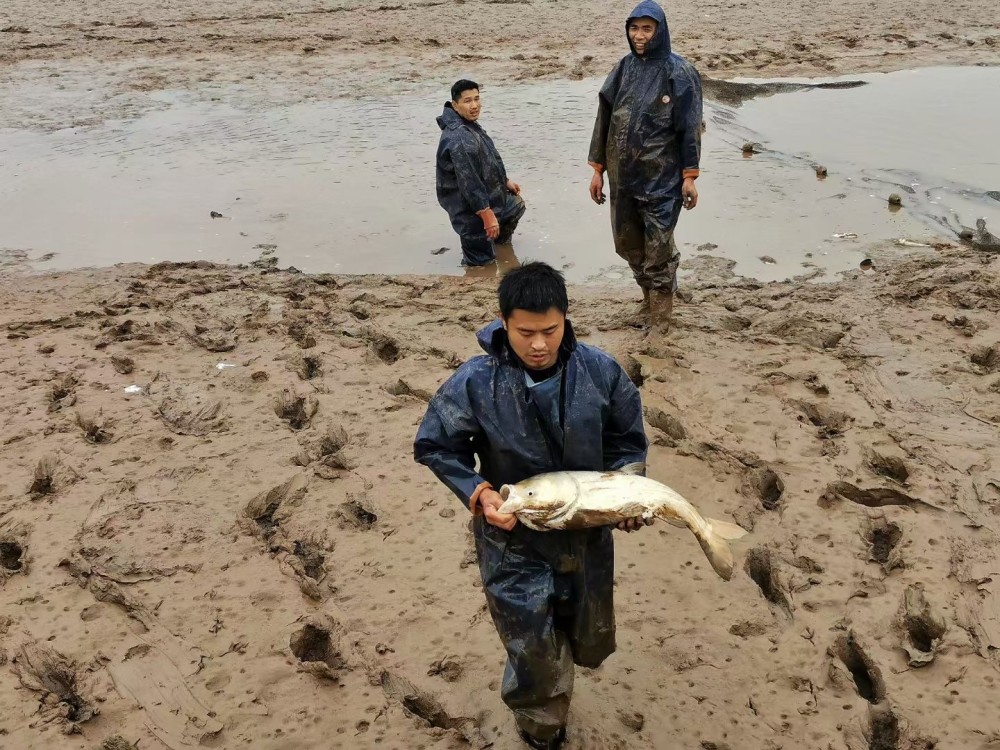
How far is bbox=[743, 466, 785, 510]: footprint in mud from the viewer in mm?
4145

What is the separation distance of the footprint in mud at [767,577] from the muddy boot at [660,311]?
7.07 ft

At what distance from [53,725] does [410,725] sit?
1211 mm

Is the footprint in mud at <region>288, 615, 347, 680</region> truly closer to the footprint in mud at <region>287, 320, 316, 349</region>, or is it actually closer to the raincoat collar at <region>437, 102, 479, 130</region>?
the footprint in mud at <region>287, 320, 316, 349</region>

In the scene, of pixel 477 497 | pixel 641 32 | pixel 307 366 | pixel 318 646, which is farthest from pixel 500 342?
pixel 641 32

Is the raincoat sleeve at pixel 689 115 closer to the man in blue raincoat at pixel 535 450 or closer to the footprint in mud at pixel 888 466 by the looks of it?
the footprint in mud at pixel 888 466

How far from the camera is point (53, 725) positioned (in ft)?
10.1

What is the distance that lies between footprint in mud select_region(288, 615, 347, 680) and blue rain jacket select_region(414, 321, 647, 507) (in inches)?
45.4

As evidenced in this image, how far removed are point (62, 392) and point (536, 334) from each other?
3768 millimetres

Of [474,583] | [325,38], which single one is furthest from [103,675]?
[325,38]

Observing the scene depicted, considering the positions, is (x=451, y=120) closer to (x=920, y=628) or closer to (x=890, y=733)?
(x=920, y=628)

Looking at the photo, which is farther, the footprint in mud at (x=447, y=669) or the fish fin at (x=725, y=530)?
the footprint in mud at (x=447, y=669)

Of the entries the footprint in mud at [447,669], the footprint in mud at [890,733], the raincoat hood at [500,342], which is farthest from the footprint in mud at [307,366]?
the footprint in mud at [890,733]

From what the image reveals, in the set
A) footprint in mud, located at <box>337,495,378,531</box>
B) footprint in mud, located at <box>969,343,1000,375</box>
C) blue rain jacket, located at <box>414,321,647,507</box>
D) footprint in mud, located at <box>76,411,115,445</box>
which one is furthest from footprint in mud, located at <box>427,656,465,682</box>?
footprint in mud, located at <box>969,343,1000,375</box>

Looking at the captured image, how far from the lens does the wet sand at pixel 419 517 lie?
123 inches
